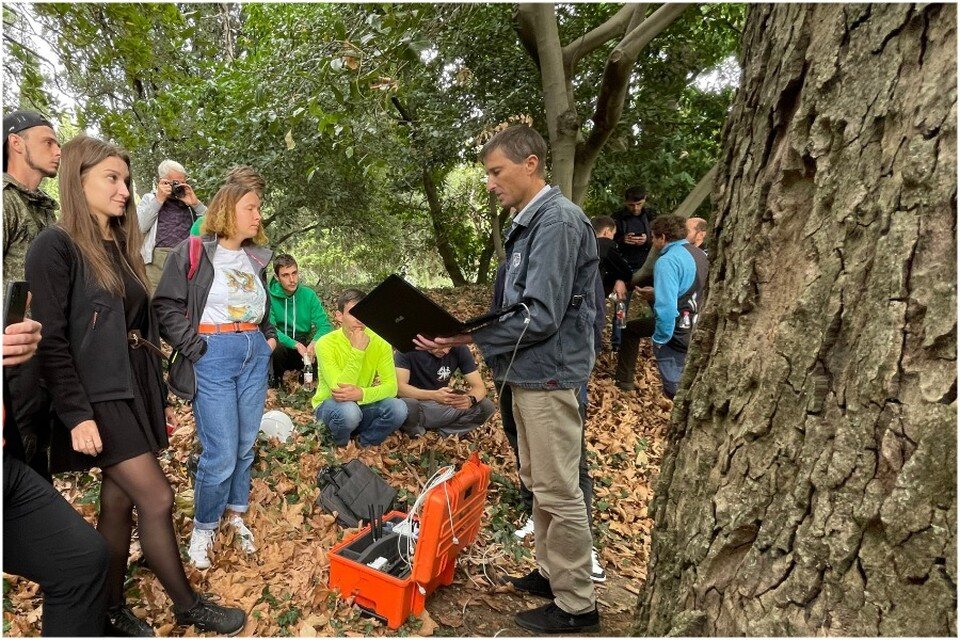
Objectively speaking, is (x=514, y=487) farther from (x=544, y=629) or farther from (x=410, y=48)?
(x=410, y=48)

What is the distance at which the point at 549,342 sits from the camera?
8.69 feet

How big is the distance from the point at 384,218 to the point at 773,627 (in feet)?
38.8

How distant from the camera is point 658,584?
70.7 inches

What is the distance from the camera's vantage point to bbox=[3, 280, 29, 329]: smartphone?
6.14 ft

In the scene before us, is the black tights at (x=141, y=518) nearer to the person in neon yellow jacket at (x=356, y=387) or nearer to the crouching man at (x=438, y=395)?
the person in neon yellow jacket at (x=356, y=387)

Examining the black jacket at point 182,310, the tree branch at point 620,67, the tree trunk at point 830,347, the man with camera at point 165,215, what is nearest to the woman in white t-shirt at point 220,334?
the black jacket at point 182,310

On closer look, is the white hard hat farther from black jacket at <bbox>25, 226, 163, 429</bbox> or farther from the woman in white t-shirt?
black jacket at <bbox>25, 226, 163, 429</bbox>

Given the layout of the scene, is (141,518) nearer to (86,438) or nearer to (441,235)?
(86,438)

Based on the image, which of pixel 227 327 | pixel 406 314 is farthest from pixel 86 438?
pixel 406 314

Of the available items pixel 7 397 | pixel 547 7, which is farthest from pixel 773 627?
pixel 547 7

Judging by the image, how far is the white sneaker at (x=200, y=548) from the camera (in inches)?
123

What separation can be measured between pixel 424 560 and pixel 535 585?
93cm

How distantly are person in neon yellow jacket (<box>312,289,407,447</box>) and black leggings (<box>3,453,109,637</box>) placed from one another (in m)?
2.56

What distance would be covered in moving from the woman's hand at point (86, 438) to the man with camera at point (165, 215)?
10.1 feet
